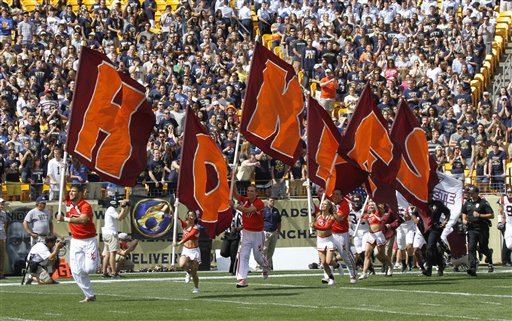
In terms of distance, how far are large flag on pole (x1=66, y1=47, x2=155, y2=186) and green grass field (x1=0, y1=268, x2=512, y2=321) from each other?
214cm

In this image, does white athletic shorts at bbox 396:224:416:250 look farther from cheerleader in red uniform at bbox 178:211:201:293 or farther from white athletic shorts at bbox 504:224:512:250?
cheerleader in red uniform at bbox 178:211:201:293

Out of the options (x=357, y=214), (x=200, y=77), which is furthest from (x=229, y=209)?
(x=200, y=77)

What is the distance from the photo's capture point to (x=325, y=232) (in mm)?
26312

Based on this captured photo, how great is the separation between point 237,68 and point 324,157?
12307 millimetres

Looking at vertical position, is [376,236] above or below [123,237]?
above

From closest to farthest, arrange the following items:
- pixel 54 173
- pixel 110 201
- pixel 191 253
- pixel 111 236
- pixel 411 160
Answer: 1. pixel 191 253
2. pixel 411 160
3. pixel 111 236
4. pixel 110 201
5. pixel 54 173

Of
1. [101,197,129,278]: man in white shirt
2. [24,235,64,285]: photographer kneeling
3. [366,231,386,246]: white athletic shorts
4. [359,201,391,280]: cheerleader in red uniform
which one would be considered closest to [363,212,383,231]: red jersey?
[359,201,391,280]: cheerleader in red uniform

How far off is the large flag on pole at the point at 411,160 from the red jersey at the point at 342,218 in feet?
4.40

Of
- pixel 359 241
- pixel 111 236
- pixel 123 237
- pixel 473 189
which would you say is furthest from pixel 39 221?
pixel 473 189

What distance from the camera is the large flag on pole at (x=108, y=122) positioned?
76.4 ft

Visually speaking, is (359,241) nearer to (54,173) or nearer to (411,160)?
(411,160)

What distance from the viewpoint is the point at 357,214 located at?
33.0 meters

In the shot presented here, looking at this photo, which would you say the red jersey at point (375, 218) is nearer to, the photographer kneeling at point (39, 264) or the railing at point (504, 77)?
the photographer kneeling at point (39, 264)

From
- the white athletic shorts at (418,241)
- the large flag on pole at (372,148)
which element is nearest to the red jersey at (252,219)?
the large flag on pole at (372,148)
